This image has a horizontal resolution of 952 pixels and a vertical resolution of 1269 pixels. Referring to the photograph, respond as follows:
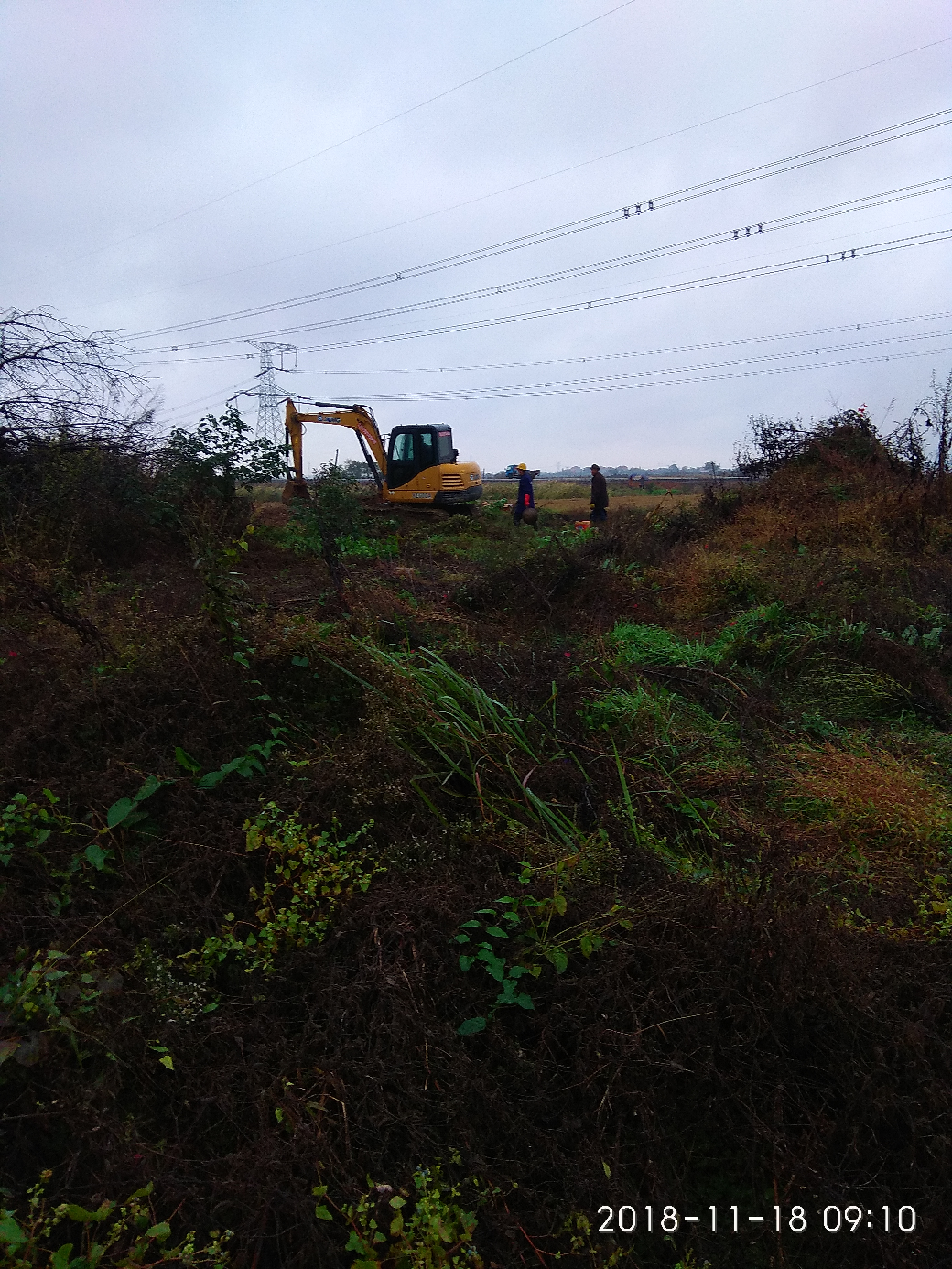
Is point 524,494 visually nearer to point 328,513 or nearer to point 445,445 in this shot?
point 445,445

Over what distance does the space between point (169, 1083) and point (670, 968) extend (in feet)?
5.21

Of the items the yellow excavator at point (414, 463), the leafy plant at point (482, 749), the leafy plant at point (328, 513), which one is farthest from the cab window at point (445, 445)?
the leafy plant at point (482, 749)

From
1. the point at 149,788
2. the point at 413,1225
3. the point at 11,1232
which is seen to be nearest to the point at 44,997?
the point at 11,1232

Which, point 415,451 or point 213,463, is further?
point 415,451

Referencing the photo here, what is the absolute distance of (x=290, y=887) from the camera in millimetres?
2760

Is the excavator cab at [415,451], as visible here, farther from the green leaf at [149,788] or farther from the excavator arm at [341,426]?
the green leaf at [149,788]

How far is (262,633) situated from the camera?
4.03 metres

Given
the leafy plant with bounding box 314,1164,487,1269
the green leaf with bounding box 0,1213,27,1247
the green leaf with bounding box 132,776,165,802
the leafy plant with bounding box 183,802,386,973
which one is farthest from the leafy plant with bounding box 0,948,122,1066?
the leafy plant with bounding box 314,1164,487,1269

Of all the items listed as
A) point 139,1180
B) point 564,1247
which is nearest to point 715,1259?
point 564,1247

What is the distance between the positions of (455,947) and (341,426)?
16.4 meters

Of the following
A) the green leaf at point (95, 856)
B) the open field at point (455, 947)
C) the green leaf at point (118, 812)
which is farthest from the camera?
the green leaf at point (118, 812)

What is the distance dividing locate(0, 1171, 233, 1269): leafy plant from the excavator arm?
13.9 m

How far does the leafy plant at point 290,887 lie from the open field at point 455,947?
0.06 feet

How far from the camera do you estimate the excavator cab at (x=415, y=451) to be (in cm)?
1773
